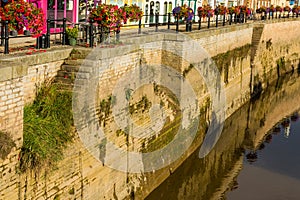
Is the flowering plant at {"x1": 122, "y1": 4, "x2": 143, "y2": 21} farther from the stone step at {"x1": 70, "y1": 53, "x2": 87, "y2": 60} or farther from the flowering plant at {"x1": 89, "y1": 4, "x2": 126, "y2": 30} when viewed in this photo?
the stone step at {"x1": 70, "y1": 53, "x2": 87, "y2": 60}

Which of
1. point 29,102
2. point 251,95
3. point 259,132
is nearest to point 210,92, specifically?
point 259,132

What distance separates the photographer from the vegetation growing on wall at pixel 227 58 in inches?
954

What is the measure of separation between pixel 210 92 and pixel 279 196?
6986 millimetres

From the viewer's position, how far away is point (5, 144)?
31.3 ft

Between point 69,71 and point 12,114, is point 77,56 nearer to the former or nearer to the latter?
point 69,71

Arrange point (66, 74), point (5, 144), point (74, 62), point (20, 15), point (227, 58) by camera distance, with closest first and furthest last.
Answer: point (5, 144) < point (20, 15) < point (66, 74) < point (74, 62) < point (227, 58)

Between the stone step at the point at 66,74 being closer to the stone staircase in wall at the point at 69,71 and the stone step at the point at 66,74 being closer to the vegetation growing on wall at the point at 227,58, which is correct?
the stone staircase in wall at the point at 69,71

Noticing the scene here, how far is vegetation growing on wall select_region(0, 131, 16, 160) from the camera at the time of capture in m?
9.50

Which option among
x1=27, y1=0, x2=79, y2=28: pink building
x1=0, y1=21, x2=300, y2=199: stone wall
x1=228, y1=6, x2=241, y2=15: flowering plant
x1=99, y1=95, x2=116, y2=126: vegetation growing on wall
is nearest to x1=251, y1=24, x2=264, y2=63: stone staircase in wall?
x1=228, y1=6, x2=241, y2=15: flowering plant

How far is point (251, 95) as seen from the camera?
103 feet

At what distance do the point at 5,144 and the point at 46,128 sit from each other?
152cm

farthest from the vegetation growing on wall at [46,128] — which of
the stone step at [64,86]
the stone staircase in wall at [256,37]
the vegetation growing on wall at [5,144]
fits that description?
the stone staircase in wall at [256,37]

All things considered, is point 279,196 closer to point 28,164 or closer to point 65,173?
point 65,173

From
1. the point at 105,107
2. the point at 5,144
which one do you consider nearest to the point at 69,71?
the point at 105,107
